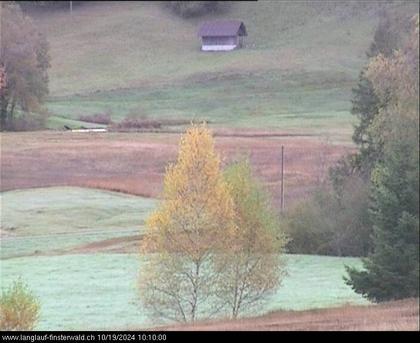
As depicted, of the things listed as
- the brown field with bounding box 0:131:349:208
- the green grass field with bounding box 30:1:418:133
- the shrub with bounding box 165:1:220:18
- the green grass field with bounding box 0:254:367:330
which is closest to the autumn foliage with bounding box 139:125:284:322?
the green grass field with bounding box 0:254:367:330

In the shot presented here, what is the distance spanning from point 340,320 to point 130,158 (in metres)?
13.8

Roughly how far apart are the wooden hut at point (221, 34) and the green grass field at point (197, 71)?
428 millimetres

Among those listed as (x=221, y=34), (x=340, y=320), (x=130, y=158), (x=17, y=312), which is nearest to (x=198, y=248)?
(x=340, y=320)

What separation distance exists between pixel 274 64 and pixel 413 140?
3463 cm

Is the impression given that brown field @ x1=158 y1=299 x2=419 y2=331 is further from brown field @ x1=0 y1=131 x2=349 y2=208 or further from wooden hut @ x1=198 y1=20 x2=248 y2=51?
wooden hut @ x1=198 y1=20 x2=248 y2=51

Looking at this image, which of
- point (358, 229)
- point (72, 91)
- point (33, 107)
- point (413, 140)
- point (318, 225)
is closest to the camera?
point (413, 140)

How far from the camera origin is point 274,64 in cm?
5016

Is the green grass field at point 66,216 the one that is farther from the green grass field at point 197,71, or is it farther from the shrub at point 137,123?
the green grass field at point 197,71

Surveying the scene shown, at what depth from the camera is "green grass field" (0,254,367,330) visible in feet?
61.4

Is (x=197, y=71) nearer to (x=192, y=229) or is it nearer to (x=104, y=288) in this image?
(x=104, y=288)

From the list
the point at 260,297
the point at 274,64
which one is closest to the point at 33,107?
the point at 260,297

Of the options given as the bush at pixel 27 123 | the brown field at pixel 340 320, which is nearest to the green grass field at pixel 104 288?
the brown field at pixel 340 320

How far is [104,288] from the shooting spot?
76.0ft
